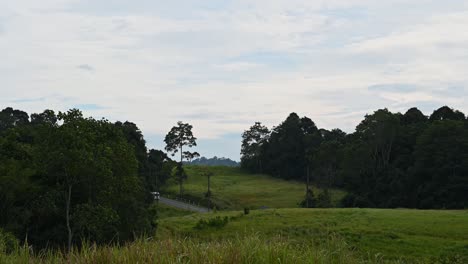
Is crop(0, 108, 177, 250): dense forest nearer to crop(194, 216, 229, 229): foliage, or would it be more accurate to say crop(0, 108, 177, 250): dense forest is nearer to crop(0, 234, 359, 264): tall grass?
crop(194, 216, 229, 229): foliage

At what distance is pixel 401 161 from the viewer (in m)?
90.1

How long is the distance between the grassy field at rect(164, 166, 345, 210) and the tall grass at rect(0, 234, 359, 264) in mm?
86020

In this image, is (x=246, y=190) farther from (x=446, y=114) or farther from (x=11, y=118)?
(x=11, y=118)

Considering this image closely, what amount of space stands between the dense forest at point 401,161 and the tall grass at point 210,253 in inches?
2969

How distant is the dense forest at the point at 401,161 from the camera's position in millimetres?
79125

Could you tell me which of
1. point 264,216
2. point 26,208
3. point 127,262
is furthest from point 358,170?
point 127,262

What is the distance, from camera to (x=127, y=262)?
7.41 metres

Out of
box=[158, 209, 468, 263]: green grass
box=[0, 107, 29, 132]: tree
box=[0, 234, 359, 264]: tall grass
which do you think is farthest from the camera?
box=[0, 107, 29, 132]: tree

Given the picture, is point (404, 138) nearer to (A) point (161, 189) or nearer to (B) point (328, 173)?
(B) point (328, 173)

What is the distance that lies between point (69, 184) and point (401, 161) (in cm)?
6690

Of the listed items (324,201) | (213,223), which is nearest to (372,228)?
(213,223)

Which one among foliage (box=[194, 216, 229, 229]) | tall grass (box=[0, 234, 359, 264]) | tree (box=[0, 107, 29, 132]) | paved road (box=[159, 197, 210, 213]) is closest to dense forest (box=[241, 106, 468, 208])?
paved road (box=[159, 197, 210, 213])

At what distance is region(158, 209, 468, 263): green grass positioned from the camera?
38.4 m

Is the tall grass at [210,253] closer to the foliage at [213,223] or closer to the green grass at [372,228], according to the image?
the green grass at [372,228]
